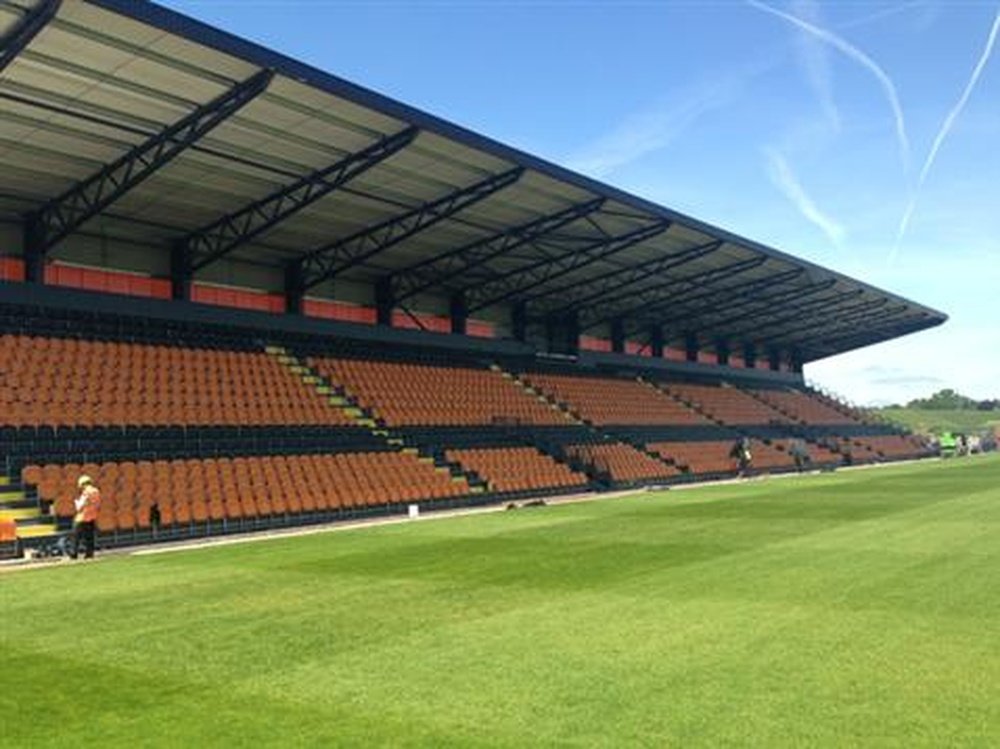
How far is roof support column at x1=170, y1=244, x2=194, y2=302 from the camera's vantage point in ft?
109

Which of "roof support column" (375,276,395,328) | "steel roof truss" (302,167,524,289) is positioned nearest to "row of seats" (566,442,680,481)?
"roof support column" (375,276,395,328)

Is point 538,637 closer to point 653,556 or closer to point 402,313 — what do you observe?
point 653,556

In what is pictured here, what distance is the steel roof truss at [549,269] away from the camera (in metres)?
37.8

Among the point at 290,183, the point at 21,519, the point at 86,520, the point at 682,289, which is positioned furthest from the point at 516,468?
the point at 682,289

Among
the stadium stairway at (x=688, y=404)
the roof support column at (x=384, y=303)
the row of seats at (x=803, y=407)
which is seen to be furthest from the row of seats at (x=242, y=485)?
the row of seats at (x=803, y=407)

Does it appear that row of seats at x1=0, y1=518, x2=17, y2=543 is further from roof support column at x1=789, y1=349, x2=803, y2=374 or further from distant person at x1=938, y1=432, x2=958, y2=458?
roof support column at x1=789, y1=349, x2=803, y2=374

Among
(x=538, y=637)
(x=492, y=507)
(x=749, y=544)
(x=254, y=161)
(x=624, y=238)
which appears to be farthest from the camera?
(x=624, y=238)

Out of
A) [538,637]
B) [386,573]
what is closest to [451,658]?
[538,637]

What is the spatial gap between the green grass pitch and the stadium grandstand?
7.55 meters

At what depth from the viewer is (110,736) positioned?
649 centimetres

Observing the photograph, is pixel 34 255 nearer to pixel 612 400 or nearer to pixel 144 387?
pixel 144 387

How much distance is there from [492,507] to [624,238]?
14.4m

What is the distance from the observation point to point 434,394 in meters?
37.2

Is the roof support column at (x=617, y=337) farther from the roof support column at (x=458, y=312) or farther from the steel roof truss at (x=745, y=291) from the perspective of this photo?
the roof support column at (x=458, y=312)
